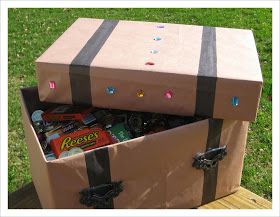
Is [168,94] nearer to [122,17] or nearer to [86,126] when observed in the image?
[86,126]

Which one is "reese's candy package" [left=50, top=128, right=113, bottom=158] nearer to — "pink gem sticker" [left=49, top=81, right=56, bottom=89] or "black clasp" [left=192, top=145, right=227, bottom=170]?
"pink gem sticker" [left=49, top=81, right=56, bottom=89]

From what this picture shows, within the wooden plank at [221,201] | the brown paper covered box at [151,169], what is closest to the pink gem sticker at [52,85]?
the brown paper covered box at [151,169]

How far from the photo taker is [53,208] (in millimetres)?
1161

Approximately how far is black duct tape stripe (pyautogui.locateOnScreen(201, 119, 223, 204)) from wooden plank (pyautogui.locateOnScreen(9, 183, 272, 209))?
0.11 ft

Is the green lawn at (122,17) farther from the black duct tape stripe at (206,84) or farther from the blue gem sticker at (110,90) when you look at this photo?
the blue gem sticker at (110,90)

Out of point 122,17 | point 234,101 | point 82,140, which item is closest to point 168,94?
point 234,101

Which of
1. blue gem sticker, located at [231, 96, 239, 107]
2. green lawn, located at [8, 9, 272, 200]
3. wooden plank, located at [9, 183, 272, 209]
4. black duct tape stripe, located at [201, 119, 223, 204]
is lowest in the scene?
green lawn, located at [8, 9, 272, 200]

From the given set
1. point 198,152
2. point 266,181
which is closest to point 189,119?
point 198,152

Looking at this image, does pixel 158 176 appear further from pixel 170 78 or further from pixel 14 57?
pixel 14 57

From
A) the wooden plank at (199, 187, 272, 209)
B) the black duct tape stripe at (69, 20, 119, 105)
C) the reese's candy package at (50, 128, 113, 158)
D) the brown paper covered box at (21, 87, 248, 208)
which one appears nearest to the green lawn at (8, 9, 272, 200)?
the wooden plank at (199, 187, 272, 209)

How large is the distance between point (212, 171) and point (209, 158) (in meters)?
0.06

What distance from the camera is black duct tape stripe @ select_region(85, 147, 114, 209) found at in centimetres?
111

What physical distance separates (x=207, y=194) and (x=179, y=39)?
0.48 meters

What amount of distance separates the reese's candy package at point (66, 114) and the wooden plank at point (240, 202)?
0.46 m
